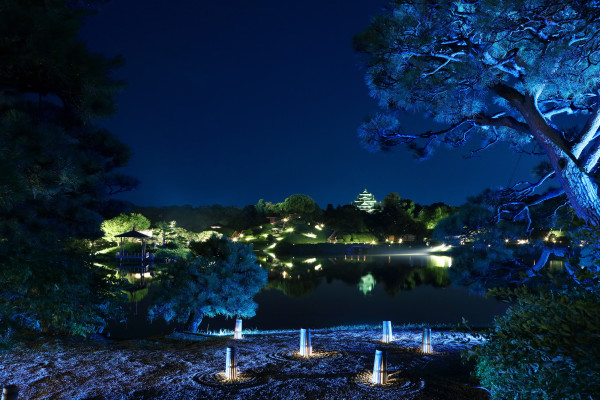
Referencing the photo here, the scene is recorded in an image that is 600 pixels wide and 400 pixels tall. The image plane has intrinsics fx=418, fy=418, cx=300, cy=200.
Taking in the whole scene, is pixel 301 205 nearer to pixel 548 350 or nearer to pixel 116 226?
pixel 116 226

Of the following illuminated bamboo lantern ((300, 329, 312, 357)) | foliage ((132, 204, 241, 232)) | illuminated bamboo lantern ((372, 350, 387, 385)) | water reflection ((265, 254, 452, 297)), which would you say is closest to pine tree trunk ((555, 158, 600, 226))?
illuminated bamboo lantern ((372, 350, 387, 385))

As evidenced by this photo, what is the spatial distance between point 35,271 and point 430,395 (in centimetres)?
413

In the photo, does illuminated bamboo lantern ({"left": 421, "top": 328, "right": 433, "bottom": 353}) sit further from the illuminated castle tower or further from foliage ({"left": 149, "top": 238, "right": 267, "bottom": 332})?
the illuminated castle tower

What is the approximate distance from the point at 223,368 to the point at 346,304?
42.9 ft

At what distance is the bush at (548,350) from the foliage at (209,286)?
7865mm

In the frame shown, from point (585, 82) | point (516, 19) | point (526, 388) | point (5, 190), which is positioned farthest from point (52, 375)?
point (585, 82)

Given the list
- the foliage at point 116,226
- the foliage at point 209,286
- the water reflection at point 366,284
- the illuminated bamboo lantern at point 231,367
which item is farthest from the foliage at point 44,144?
the foliage at point 116,226

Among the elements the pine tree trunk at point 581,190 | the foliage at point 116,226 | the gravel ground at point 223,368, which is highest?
the foliage at point 116,226

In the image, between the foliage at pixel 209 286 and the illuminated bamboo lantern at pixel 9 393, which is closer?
the illuminated bamboo lantern at pixel 9 393

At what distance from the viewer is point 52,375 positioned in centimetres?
495

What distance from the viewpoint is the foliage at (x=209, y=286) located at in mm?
9914

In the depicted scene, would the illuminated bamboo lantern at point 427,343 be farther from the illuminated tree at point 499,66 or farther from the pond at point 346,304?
the pond at point 346,304

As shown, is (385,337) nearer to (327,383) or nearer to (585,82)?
(327,383)

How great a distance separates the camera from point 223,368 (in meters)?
5.23
